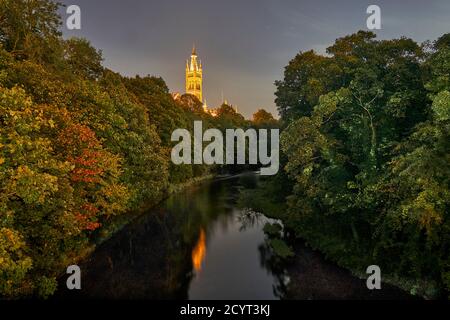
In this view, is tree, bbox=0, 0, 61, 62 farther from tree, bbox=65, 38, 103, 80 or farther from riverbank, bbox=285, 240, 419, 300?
riverbank, bbox=285, 240, 419, 300

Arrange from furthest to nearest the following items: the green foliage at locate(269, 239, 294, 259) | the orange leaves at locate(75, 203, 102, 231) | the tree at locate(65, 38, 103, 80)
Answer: the tree at locate(65, 38, 103, 80) < the green foliage at locate(269, 239, 294, 259) < the orange leaves at locate(75, 203, 102, 231)

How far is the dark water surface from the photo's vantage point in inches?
931

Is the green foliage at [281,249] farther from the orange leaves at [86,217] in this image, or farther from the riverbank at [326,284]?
the orange leaves at [86,217]

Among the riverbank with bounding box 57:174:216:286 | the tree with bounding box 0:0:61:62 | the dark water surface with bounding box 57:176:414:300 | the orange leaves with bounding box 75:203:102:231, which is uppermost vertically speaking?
the tree with bounding box 0:0:61:62

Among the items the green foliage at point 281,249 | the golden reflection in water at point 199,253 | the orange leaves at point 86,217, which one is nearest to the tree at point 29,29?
the orange leaves at point 86,217

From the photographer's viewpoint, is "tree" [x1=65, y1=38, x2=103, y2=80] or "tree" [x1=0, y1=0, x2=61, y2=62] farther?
"tree" [x1=65, y1=38, x2=103, y2=80]

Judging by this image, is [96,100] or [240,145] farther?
[240,145]

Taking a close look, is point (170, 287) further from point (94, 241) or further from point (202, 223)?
point (202, 223)

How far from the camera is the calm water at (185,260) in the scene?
79.9ft

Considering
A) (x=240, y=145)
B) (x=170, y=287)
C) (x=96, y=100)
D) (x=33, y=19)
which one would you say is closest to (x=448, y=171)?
(x=170, y=287)

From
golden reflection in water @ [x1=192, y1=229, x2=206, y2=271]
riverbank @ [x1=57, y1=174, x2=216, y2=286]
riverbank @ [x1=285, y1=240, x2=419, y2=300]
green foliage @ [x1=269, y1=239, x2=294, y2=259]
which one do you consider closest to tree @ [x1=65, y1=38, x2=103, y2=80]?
riverbank @ [x1=57, y1=174, x2=216, y2=286]

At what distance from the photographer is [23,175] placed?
15.5 m

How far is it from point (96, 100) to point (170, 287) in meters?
17.7
